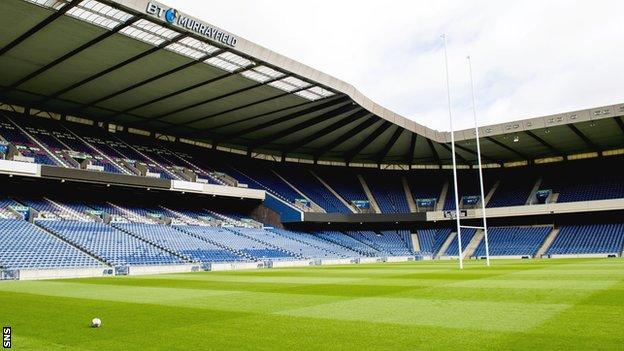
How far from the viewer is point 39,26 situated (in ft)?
82.9

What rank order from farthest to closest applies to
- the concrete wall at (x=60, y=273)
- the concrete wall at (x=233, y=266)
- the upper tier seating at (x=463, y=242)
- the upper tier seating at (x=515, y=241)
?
the upper tier seating at (x=463, y=242)
the upper tier seating at (x=515, y=241)
the concrete wall at (x=233, y=266)
the concrete wall at (x=60, y=273)

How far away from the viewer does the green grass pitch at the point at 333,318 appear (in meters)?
7.97

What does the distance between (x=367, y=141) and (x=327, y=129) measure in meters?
7.07

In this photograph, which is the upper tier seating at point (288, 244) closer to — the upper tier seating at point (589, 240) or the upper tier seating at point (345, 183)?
the upper tier seating at point (345, 183)

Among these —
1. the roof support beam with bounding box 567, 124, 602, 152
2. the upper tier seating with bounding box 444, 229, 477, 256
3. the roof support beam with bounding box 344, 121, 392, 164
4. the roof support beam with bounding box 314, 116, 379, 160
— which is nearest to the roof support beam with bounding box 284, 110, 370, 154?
the roof support beam with bounding box 314, 116, 379, 160

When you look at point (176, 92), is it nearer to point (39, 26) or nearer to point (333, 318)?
point (39, 26)

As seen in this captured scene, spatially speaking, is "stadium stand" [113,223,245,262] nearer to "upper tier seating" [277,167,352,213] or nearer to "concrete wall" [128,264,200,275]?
"concrete wall" [128,264,200,275]

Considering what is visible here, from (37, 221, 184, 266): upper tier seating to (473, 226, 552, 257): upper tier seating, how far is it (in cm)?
3459

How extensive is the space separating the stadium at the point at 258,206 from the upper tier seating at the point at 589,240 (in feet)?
0.74

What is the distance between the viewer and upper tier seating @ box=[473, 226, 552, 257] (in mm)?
50625

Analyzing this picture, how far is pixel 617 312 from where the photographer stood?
10180mm

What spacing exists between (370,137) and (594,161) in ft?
90.1

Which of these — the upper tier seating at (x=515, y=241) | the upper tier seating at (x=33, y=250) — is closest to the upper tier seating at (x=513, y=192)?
the upper tier seating at (x=515, y=241)

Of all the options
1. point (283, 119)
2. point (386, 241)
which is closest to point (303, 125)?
point (283, 119)
